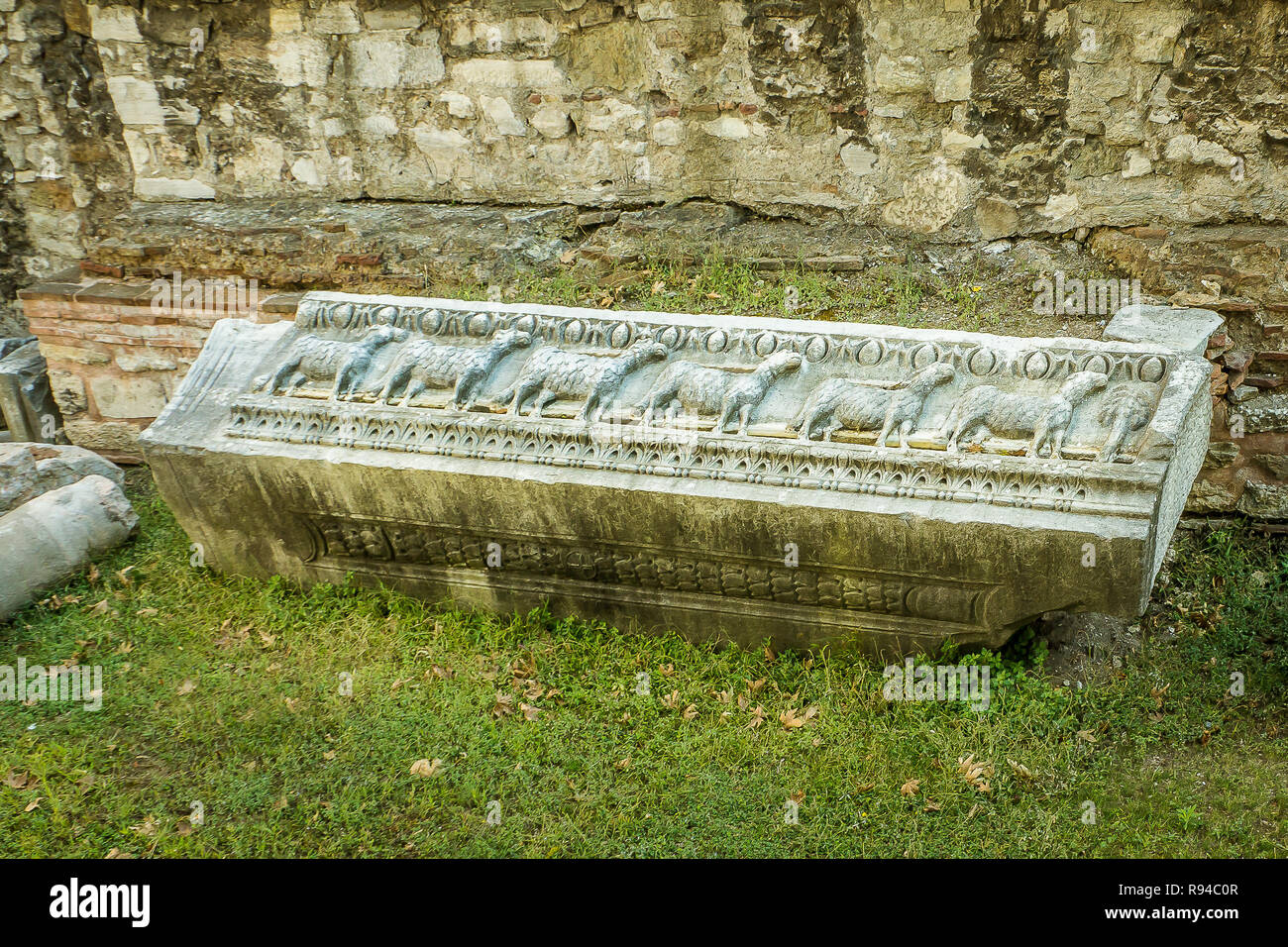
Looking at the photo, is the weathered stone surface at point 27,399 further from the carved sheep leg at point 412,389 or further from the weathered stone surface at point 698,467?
the carved sheep leg at point 412,389

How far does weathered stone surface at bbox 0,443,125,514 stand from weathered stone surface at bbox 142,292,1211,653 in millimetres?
1039

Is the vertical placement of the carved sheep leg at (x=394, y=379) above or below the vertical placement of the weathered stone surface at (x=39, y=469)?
above

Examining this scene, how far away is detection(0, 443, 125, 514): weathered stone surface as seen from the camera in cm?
525

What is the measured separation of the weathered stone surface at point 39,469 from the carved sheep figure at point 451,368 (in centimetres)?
177

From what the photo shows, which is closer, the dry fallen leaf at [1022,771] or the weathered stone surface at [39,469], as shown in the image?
the dry fallen leaf at [1022,771]

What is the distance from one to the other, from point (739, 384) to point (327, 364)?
1.67m

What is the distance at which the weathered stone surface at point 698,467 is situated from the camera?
382 centimetres

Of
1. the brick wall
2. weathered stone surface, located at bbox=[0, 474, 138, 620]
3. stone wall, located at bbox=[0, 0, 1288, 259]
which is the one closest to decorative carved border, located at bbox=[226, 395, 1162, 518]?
weathered stone surface, located at bbox=[0, 474, 138, 620]

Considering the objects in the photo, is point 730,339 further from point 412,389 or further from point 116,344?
point 116,344

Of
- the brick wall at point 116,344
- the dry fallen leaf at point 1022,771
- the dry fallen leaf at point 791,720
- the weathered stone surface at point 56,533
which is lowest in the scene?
the dry fallen leaf at point 1022,771

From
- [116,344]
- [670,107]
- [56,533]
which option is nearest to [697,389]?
[670,107]

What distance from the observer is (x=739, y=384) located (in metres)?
4.24

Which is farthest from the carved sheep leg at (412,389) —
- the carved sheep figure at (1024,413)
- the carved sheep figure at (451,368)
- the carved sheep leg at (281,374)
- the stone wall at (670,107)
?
the stone wall at (670,107)

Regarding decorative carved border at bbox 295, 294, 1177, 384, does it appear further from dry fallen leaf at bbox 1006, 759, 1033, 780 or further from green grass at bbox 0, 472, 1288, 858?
dry fallen leaf at bbox 1006, 759, 1033, 780
